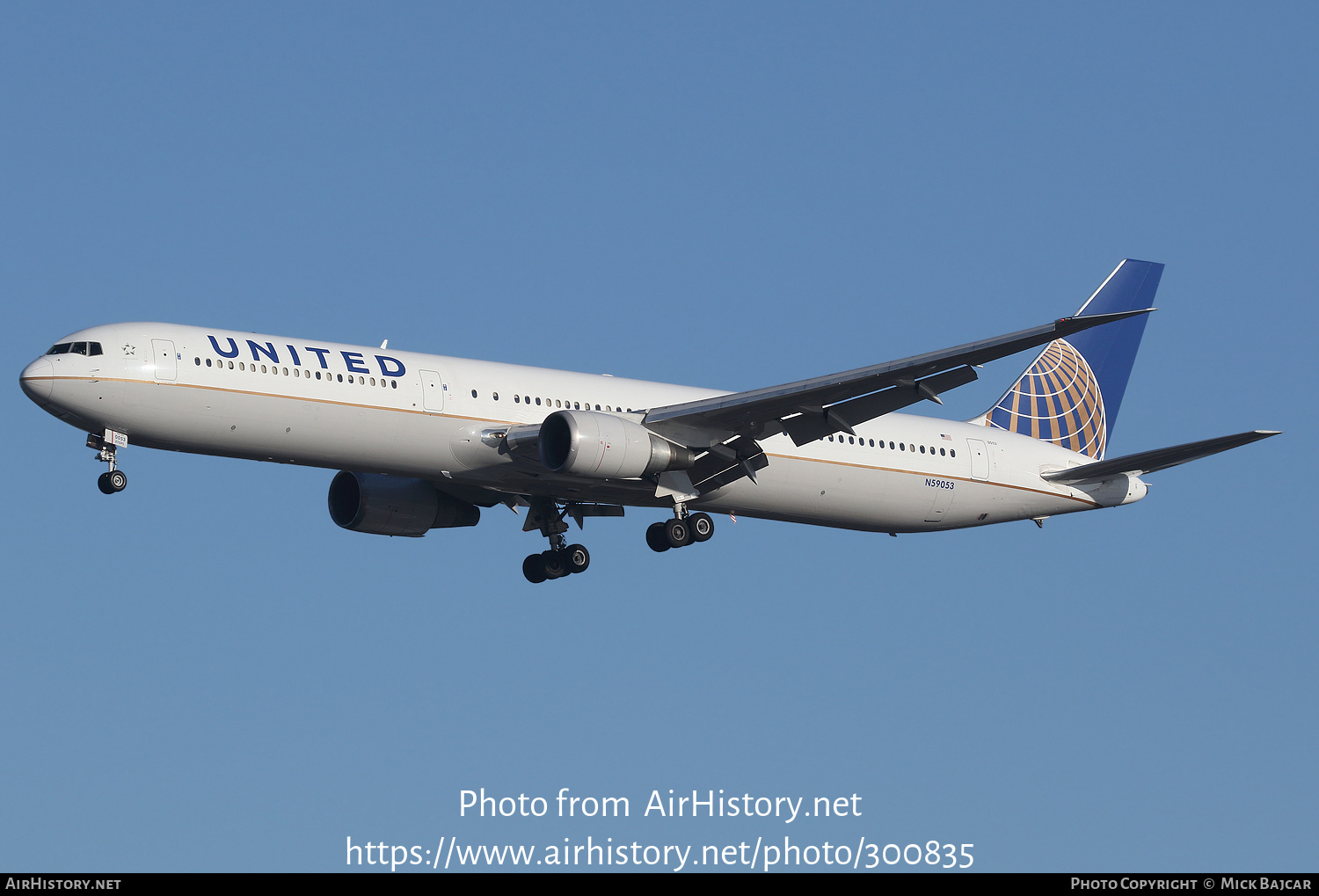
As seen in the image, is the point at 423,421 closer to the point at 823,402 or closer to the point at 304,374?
the point at 304,374

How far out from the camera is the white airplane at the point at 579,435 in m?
35.7

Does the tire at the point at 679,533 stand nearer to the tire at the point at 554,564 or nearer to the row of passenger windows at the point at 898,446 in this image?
the tire at the point at 554,564

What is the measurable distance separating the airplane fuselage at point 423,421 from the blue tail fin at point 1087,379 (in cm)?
379

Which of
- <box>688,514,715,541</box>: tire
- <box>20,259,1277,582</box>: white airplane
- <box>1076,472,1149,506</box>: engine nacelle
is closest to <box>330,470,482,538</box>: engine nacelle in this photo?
<box>20,259,1277,582</box>: white airplane

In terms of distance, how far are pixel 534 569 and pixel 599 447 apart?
26.6ft

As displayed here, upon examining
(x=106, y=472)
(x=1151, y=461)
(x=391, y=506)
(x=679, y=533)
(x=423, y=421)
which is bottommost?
(x=106, y=472)

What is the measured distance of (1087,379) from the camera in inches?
1986

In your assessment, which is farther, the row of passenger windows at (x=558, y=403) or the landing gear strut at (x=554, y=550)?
the landing gear strut at (x=554, y=550)

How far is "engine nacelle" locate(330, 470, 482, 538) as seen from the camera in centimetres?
4353

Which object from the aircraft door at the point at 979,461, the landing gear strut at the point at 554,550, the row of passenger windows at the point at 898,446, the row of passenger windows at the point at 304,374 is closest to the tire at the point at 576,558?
the landing gear strut at the point at 554,550

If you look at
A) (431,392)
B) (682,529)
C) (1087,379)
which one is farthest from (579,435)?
(1087,379)

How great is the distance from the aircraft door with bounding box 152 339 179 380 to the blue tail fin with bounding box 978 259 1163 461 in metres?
23.9
